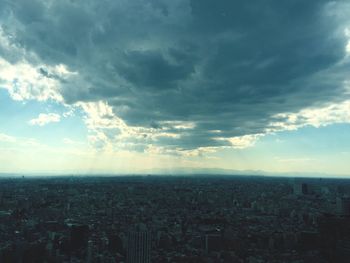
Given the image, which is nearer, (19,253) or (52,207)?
(19,253)

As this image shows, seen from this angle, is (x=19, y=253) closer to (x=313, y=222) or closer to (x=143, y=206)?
(x=143, y=206)

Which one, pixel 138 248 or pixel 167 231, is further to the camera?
pixel 167 231

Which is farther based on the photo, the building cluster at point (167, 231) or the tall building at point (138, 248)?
the building cluster at point (167, 231)

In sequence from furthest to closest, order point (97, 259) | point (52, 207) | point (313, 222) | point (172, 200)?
point (172, 200), point (52, 207), point (313, 222), point (97, 259)

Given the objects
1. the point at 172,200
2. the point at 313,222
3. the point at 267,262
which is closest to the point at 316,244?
the point at 267,262

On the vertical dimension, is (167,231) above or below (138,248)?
below

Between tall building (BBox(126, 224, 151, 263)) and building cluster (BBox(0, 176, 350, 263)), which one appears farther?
building cluster (BBox(0, 176, 350, 263))

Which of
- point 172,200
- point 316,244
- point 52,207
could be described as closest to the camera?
point 316,244
